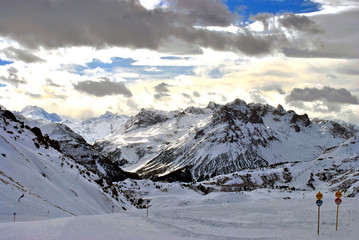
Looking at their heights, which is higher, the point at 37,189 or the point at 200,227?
the point at 37,189

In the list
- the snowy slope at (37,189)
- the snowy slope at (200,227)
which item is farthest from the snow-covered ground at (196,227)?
the snowy slope at (37,189)

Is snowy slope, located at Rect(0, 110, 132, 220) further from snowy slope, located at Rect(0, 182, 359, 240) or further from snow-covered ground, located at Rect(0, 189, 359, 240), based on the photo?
snowy slope, located at Rect(0, 182, 359, 240)

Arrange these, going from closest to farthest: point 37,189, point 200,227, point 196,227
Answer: point 196,227 → point 200,227 → point 37,189

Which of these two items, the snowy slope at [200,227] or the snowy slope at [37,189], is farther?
the snowy slope at [37,189]

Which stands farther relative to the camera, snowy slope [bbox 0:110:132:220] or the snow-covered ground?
snowy slope [bbox 0:110:132:220]

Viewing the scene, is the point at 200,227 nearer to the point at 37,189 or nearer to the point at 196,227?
the point at 196,227

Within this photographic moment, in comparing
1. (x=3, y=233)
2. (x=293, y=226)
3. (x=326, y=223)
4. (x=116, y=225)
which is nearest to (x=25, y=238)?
(x=3, y=233)

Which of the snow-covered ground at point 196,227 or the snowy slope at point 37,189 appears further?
the snowy slope at point 37,189

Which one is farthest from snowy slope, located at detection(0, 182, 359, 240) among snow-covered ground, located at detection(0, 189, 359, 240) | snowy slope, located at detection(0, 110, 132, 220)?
snowy slope, located at detection(0, 110, 132, 220)

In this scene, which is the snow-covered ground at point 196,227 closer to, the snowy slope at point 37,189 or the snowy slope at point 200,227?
the snowy slope at point 200,227

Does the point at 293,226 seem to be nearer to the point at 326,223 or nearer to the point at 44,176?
the point at 326,223

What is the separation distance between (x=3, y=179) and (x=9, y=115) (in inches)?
1923

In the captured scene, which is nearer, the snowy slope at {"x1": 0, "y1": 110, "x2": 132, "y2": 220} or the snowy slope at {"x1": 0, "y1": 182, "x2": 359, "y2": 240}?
the snowy slope at {"x1": 0, "y1": 182, "x2": 359, "y2": 240}

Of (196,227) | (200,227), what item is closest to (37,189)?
(196,227)
